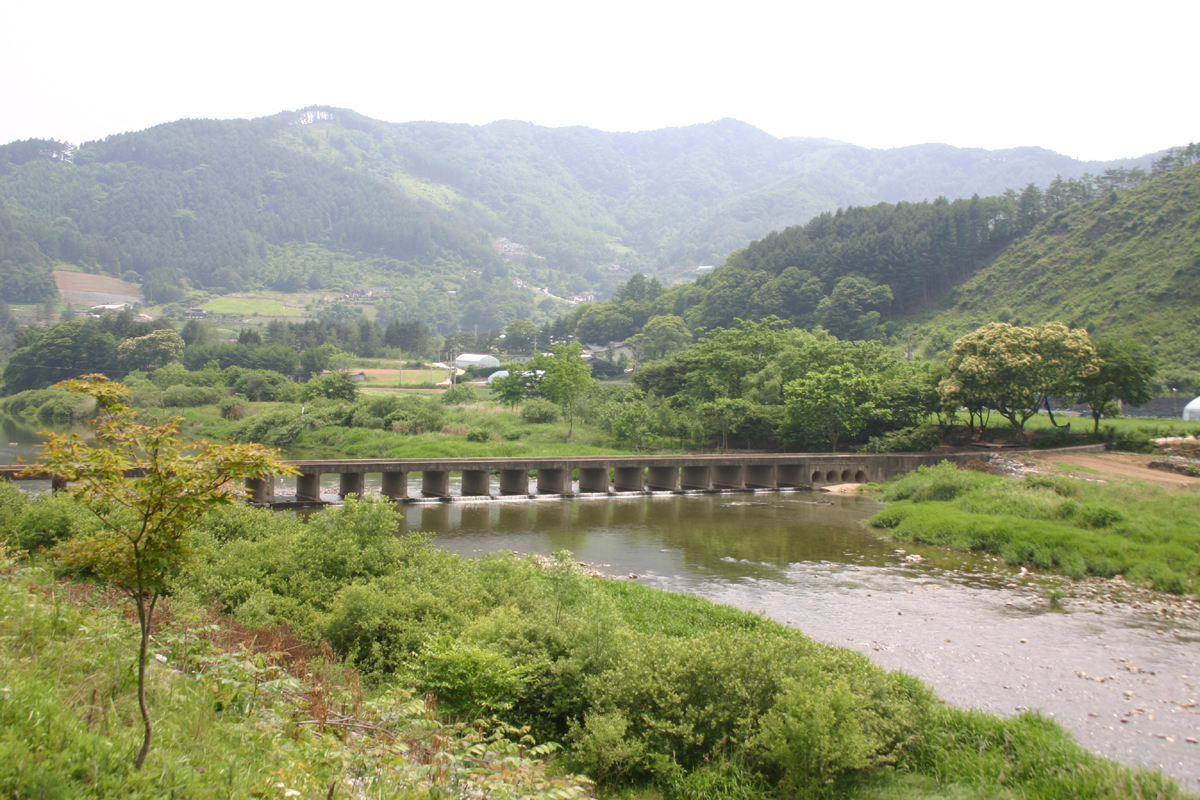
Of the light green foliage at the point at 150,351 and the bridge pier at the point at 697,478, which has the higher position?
the light green foliage at the point at 150,351

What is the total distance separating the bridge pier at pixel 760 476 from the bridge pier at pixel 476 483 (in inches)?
784

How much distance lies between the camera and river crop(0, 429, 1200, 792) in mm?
16438

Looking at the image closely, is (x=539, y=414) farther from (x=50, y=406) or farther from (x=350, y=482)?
(x=50, y=406)

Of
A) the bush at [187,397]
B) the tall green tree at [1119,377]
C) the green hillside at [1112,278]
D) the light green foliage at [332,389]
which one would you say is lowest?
the bush at [187,397]

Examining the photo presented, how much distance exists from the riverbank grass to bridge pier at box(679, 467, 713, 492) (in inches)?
585

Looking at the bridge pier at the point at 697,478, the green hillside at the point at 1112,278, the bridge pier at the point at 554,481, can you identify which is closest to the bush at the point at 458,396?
the bridge pier at the point at 554,481

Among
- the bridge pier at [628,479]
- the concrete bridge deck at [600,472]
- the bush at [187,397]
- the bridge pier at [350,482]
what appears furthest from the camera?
the bush at [187,397]

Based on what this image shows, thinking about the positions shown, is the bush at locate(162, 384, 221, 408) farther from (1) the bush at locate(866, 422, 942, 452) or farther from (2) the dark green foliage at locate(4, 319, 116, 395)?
(1) the bush at locate(866, 422, 942, 452)

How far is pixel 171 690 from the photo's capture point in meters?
9.32

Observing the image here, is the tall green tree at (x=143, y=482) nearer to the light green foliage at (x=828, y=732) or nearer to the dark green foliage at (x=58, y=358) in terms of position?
the light green foliage at (x=828, y=732)

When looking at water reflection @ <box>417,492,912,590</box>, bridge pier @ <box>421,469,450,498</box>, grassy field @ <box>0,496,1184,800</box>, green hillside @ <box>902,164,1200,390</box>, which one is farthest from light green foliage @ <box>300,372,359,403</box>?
green hillside @ <box>902,164,1200,390</box>

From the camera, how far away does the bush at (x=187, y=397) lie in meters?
76.8

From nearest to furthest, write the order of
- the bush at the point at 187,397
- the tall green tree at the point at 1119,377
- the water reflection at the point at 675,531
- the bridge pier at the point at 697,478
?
the water reflection at the point at 675,531 < the tall green tree at the point at 1119,377 < the bridge pier at the point at 697,478 < the bush at the point at 187,397

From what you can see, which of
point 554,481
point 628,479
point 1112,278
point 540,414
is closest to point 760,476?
point 628,479
